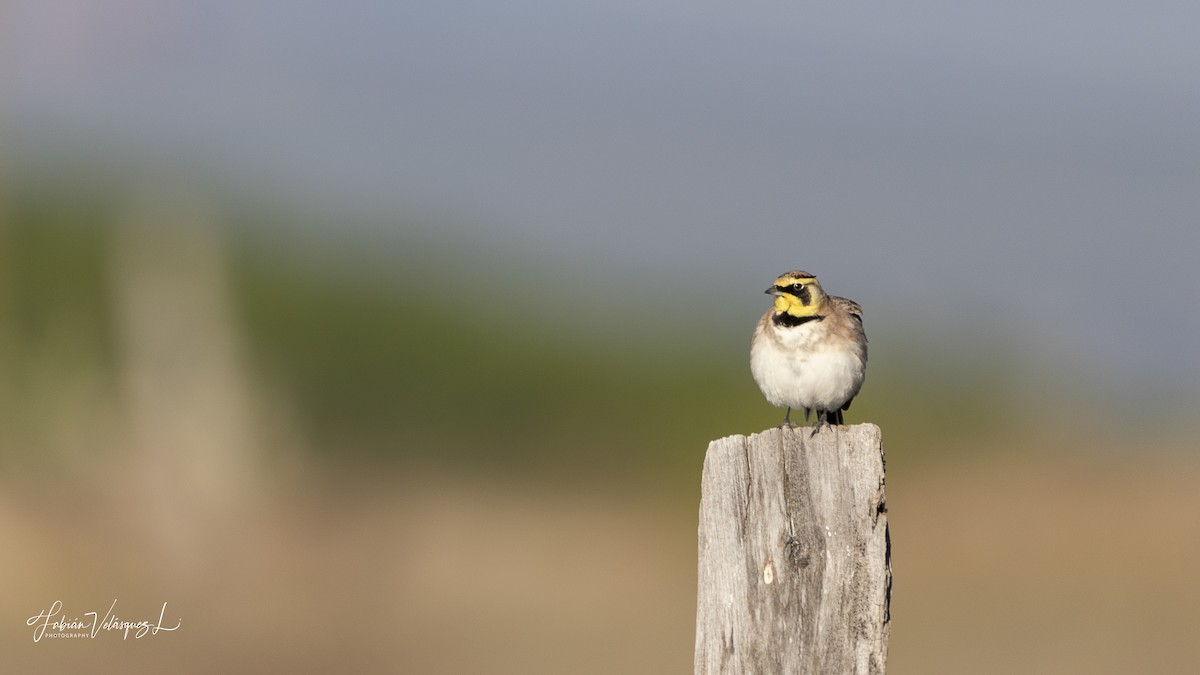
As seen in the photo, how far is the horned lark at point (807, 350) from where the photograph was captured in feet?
26.1

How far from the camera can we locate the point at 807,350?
7996 mm

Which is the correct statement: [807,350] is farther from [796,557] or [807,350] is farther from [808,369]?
[796,557]

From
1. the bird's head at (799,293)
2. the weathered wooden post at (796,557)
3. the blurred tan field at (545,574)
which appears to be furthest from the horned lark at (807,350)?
the blurred tan field at (545,574)

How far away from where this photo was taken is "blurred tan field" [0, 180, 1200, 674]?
16.6 meters

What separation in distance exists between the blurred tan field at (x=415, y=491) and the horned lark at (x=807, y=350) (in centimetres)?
788

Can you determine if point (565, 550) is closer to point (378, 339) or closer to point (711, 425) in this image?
point (711, 425)

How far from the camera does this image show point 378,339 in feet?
79.6

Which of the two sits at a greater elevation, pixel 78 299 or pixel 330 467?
pixel 78 299

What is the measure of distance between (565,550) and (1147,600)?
26.3 feet

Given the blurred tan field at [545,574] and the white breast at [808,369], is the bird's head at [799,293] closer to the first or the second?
the white breast at [808,369]

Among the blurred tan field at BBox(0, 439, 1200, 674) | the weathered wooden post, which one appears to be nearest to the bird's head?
the weathered wooden post

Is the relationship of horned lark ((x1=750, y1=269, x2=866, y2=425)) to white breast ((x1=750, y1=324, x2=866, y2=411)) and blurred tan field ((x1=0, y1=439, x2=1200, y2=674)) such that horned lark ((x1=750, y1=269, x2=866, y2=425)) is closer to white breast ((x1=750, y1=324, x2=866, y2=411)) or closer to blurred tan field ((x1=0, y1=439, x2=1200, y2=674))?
white breast ((x1=750, y1=324, x2=866, y2=411))

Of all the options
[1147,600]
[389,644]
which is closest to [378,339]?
[389,644]

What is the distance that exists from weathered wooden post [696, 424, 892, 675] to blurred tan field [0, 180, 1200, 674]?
34.8ft
